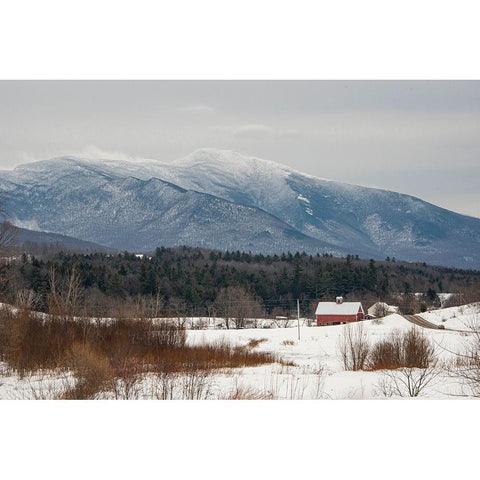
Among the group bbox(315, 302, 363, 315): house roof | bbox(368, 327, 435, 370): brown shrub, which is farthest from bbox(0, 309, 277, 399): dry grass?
bbox(315, 302, 363, 315): house roof

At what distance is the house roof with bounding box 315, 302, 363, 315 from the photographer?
241 feet

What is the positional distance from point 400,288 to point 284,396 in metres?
90.8

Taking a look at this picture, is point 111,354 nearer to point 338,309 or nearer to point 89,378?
point 89,378

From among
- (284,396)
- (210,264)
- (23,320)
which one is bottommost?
(284,396)

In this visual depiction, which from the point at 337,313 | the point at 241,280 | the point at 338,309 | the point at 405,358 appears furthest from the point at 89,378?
the point at 241,280

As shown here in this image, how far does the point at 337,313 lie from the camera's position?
241 ft

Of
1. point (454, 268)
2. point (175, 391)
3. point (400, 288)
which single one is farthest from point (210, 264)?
point (175, 391)

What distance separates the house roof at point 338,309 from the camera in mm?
73400

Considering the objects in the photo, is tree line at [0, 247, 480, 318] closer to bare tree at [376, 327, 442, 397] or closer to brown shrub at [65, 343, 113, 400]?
bare tree at [376, 327, 442, 397]

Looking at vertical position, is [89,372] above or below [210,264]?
below

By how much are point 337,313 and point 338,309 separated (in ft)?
2.96

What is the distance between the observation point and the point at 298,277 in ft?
325
